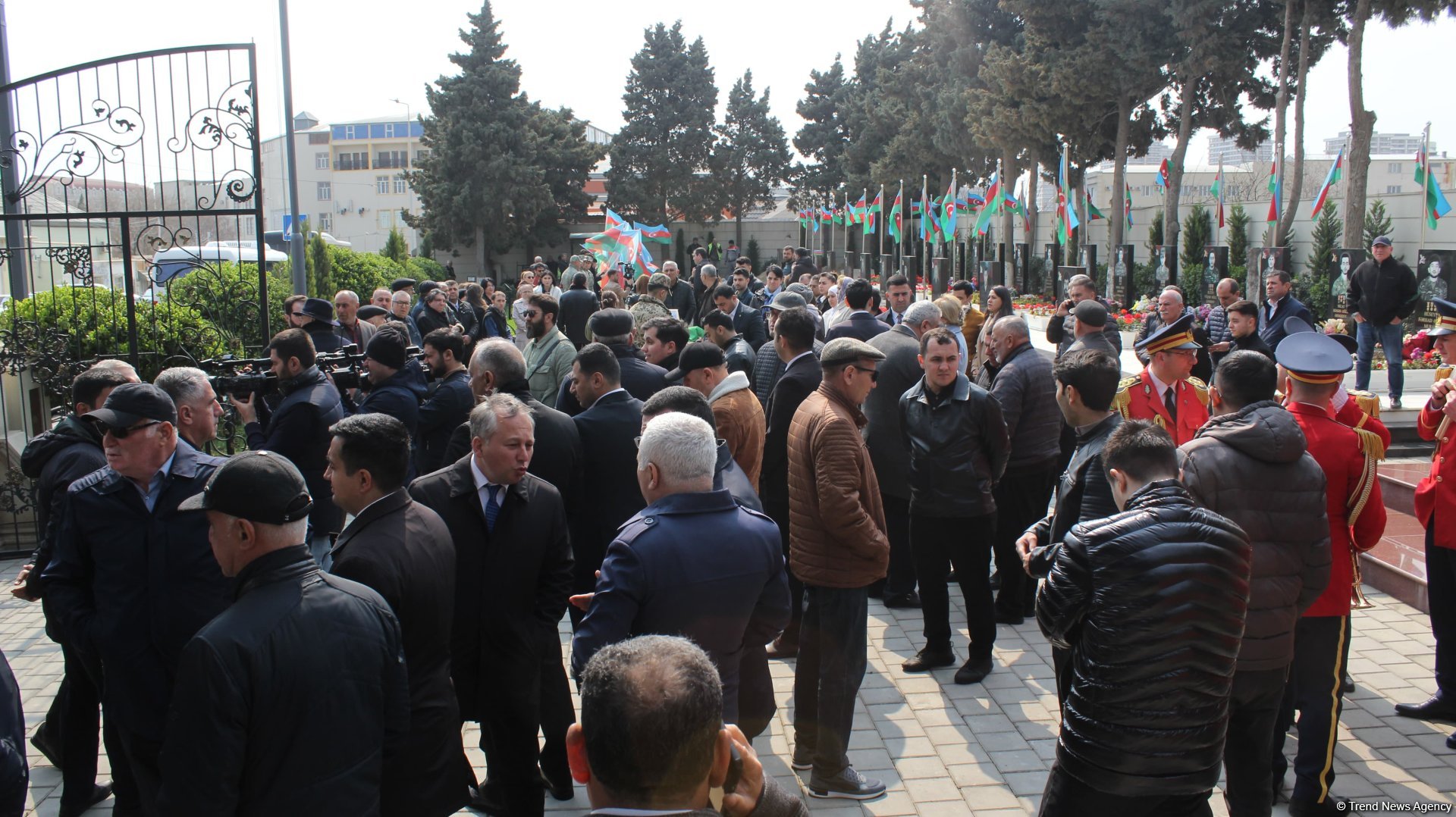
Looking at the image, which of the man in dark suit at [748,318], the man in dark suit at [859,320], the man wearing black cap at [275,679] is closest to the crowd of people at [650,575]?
the man wearing black cap at [275,679]

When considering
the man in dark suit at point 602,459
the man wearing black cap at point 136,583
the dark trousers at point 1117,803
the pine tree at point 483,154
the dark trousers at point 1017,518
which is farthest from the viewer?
the pine tree at point 483,154

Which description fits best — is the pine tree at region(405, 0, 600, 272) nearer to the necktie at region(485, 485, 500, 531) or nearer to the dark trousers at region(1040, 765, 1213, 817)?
the necktie at region(485, 485, 500, 531)

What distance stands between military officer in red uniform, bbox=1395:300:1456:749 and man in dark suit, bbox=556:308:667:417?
409 centimetres

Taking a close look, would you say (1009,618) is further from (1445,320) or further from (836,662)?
(1445,320)

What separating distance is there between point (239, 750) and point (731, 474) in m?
2.12

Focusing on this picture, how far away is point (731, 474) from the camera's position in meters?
4.21

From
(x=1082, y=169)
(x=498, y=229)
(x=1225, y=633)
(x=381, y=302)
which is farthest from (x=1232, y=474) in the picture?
(x=498, y=229)

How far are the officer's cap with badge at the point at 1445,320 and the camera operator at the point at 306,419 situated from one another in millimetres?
5569

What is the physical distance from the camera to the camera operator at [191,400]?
4594 millimetres

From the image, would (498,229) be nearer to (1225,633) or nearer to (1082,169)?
(1082,169)

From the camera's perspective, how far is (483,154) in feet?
158

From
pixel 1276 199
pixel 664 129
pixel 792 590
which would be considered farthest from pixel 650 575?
pixel 664 129

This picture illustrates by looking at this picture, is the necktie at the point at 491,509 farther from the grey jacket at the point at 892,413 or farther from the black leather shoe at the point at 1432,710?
the black leather shoe at the point at 1432,710
